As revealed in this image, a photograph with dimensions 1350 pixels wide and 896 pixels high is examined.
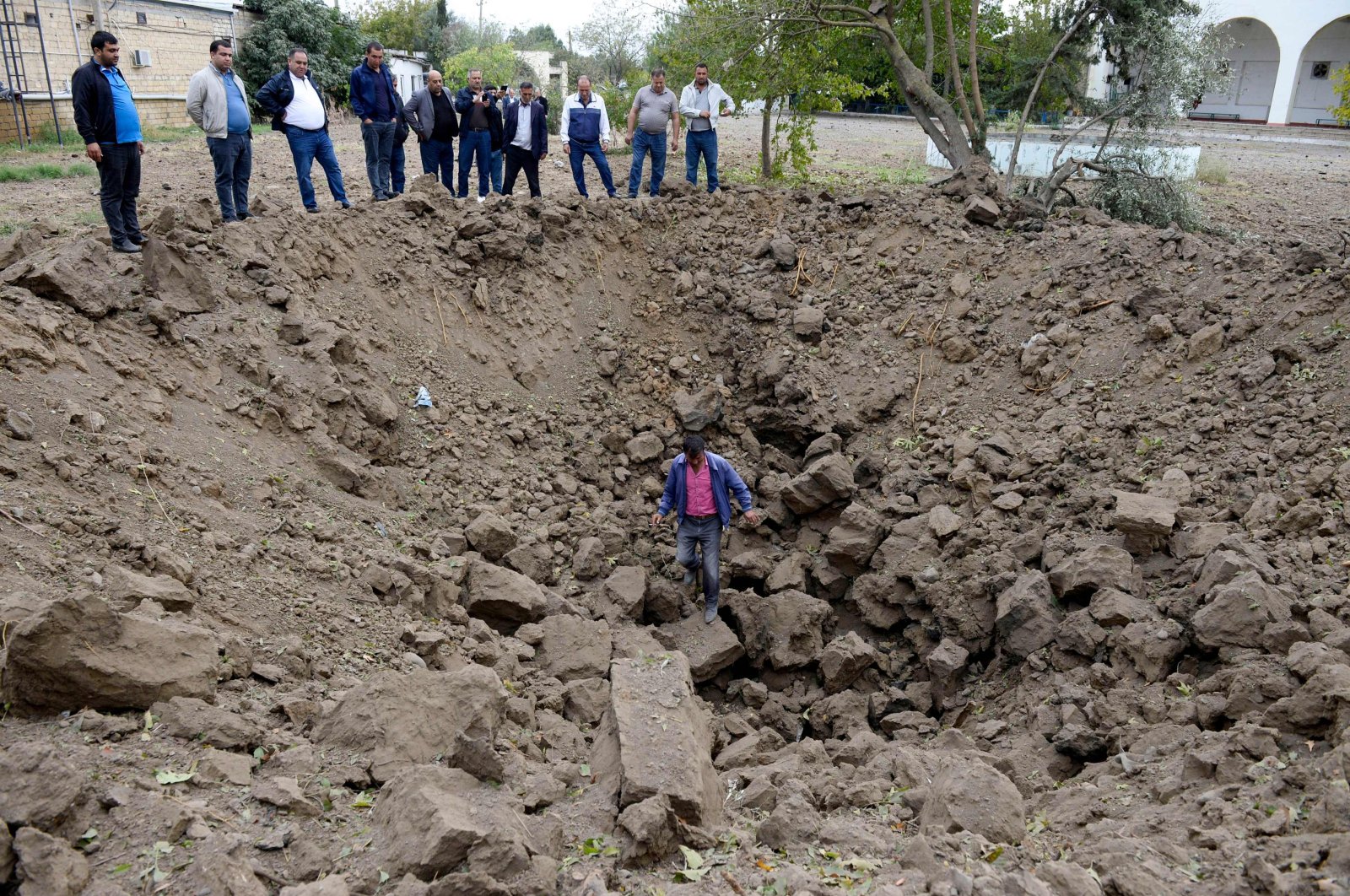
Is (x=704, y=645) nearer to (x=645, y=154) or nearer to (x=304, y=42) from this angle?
(x=645, y=154)

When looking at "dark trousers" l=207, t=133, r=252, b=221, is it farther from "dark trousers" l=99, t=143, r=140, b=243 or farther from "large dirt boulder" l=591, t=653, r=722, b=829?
"large dirt boulder" l=591, t=653, r=722, b=829

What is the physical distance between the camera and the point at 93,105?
7.03 m

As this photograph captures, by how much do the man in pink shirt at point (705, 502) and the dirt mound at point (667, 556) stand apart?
0.36 m

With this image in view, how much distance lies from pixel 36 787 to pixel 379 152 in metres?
7.74

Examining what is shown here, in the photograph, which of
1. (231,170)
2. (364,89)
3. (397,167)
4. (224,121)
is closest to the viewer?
(224,121)

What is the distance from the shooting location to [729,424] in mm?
9539

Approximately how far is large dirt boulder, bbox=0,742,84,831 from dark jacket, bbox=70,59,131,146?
5.24 meters

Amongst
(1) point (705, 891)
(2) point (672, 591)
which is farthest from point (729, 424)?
(1) point (705, 891)

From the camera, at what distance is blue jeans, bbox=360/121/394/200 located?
9.62 m

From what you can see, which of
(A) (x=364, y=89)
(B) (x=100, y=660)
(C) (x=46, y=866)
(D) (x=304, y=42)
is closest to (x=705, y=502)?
(B) (x=100, y=660)

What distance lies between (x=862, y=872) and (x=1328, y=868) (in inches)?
62.4

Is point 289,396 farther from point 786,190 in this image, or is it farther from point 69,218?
point 786,190

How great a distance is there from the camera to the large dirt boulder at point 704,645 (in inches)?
274

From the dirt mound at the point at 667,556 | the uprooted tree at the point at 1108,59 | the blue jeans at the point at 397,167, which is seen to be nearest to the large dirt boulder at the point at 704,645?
the dirt mound at the point at 667,556
